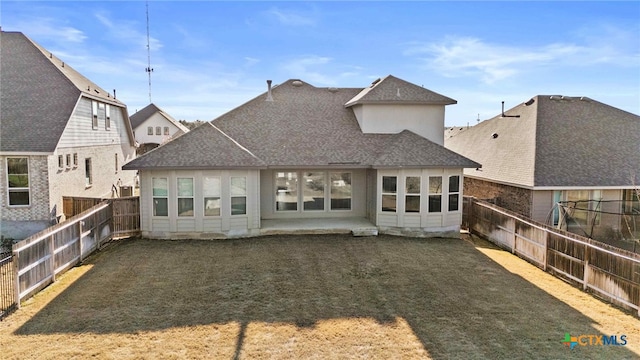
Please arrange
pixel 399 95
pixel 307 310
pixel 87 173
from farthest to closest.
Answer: pixel 87 173
pixel 399 95
pixel 307 310

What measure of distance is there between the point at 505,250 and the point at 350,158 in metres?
6.33

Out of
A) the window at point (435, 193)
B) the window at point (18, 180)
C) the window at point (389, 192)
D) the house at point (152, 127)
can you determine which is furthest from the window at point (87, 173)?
the house at point (152, 127)

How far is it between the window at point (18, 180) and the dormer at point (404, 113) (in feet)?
41.8

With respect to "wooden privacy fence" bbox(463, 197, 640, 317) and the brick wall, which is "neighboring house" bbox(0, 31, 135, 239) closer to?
"wooden privacy fence" bbox(463, 197, 640, 317)

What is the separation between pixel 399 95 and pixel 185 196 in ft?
31.4

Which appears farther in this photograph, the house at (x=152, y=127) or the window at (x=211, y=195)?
the house at (x=152, y=127)

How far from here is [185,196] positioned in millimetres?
15195

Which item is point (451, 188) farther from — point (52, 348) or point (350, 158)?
point (52, 348)

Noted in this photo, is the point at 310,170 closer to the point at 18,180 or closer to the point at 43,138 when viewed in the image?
the point at 43,138

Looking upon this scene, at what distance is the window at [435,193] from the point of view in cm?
1609

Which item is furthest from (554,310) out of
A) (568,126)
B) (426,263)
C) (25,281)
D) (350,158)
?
(568,126)

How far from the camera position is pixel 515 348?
744cm

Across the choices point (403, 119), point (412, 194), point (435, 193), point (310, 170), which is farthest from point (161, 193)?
point (403, 119)

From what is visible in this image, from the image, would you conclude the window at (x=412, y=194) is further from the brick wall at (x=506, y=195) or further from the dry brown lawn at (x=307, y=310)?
the brick wall at (x=506, y=195)
